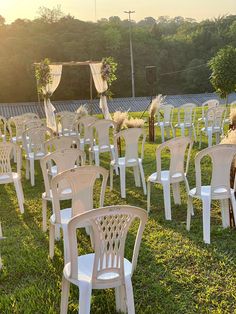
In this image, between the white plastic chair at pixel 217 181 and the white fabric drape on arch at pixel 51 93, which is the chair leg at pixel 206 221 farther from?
the white fabric drape on arch at pixel 51 93

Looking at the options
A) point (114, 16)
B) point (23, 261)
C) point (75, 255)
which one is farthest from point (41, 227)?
point (114, 16)

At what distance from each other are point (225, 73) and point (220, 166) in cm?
887

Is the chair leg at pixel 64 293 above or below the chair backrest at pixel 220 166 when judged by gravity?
below

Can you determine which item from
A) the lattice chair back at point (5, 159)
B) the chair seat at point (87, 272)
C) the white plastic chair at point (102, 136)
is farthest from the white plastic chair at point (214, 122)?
the chair seat at point (87, 272)

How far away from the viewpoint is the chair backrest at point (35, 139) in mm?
6867

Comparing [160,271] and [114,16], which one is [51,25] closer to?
[114,16]

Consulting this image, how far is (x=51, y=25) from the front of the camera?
145 ft

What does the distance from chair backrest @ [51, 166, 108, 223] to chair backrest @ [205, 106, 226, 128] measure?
5781 mm

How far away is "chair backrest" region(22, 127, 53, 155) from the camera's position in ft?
22.5

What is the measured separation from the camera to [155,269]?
11.5ft

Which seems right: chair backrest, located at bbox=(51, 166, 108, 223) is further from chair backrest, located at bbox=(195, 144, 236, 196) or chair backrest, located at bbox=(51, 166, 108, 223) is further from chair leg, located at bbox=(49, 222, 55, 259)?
chair backrest, located at bbox=(195, 144, 236, 196)

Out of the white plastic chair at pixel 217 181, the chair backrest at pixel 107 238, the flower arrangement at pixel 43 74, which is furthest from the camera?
the flower arrangement at pixel 43 74

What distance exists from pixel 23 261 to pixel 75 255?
140 cm

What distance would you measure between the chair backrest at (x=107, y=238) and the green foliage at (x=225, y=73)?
10400 mm
